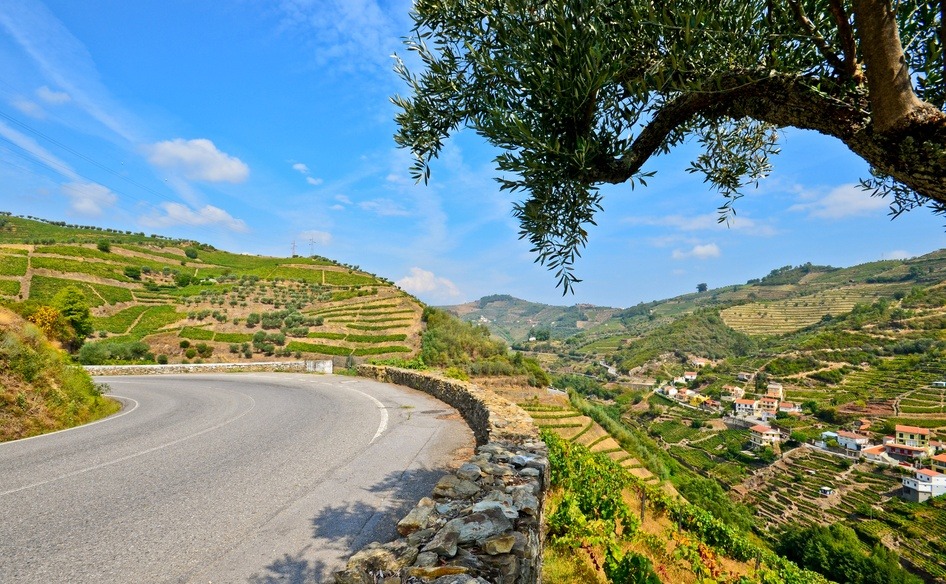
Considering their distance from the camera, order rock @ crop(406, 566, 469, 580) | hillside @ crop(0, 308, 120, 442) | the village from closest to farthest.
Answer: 1. rock @ crop(406, 566, 469, 580)
2. hillside @ crop(0, 308, 120, 442)
3. the village

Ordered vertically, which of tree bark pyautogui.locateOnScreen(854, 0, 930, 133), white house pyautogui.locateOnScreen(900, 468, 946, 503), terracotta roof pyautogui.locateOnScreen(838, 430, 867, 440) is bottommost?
white house pyautogui.locateOnScreen(900, 468, 946, 503)

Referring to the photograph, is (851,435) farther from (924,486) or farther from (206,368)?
(206,368)

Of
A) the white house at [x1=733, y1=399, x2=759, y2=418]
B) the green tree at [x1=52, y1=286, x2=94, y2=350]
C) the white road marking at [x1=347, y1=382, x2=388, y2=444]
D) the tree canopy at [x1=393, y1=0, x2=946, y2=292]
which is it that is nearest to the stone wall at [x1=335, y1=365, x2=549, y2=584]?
the tree canopy at [x1=393, y1=0, x2=946, y2=292]

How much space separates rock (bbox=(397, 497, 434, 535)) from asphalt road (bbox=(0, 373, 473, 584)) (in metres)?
0.99

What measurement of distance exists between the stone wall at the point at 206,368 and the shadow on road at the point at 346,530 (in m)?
28.3

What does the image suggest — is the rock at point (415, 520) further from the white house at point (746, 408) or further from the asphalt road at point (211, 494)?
the white house at point (746, 408)

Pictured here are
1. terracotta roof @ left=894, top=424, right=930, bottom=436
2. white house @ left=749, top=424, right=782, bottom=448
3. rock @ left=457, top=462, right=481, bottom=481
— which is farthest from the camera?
white house @ left=749, top=424, right=782, bottom=448

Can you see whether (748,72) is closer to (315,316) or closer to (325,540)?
(325,540)

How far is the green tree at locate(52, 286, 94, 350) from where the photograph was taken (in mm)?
41219

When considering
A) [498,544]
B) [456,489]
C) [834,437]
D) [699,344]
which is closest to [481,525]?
[498,544]

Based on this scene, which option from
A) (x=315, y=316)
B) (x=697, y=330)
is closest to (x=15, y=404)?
(x=315, y=316)

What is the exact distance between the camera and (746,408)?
9812 centimetres

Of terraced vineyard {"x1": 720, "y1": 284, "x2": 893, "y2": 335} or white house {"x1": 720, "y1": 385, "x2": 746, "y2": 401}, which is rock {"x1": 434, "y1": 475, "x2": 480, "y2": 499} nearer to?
white house {"x1": 720, "y1": 385, "x2": 746, "y2": 401}

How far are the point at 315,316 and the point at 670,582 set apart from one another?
5669 centimetres
